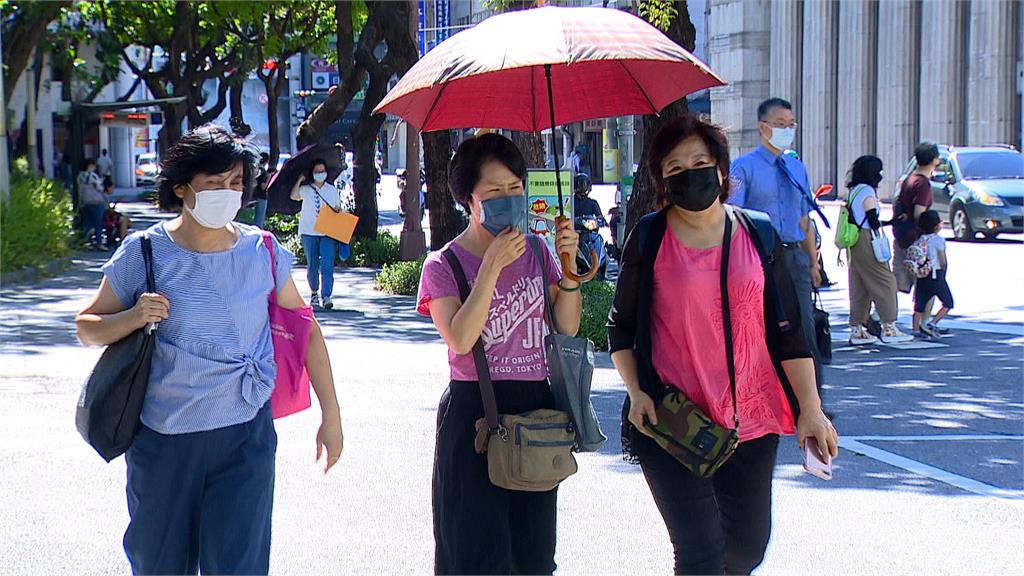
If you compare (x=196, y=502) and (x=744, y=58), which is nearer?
(x=196, y=502)

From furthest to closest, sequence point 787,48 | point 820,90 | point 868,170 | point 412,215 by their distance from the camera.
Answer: point 787,48
point 820,90
point 412,215
point 868,170

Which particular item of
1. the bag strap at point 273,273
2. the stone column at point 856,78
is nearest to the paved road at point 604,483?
the bag strap at point 273,273

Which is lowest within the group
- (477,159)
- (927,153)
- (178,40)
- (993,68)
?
(477,159)

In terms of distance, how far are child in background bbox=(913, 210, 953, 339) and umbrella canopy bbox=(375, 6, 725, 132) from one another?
7.56 m

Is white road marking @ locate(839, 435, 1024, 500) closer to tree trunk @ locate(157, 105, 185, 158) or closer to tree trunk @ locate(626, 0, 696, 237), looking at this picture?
tree trunk @ locate(626, 0, 696, 237)

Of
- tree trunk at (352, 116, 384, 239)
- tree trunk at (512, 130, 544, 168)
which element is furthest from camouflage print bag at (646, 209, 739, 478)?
tree trunk at (352, 116, 384, 239)

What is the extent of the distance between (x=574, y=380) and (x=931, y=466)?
4.14 m

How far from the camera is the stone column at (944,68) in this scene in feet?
115

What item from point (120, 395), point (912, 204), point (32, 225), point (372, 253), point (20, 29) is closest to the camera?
point (120, 395)

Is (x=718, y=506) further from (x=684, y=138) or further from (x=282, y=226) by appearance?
(x=282, y=226)

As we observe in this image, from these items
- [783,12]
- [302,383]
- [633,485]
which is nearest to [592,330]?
[633,485]

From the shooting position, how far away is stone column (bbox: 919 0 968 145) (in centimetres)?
3491

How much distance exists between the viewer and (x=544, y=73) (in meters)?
4.87

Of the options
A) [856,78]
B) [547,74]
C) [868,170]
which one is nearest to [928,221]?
[868,170]
